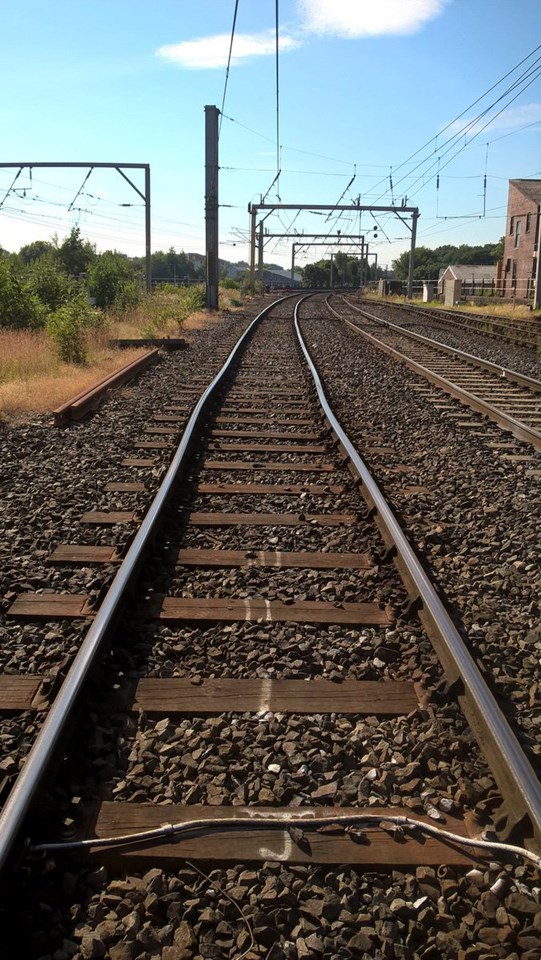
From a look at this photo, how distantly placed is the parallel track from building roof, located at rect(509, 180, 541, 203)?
53673mm

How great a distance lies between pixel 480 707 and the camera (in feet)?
9.32

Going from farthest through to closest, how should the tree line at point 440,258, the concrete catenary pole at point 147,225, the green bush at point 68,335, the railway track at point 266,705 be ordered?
the tree line at point 440,258, the concrete catenary pole at point 147,225, the green bush at point 68,335, the railway track at point 266,705

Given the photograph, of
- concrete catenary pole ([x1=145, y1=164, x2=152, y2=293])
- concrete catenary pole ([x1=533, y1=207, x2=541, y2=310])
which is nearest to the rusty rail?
concrete catenary pole ([x1=145, y1=164, x2=152, y2=293])

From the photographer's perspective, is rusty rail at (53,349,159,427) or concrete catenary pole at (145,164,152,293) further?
concrete catenary pole at (145,164,152,293)

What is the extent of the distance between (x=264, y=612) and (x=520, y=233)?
194 ft

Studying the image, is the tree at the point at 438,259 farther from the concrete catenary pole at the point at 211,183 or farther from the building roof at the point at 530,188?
the concrete catenary pole at the point at 211,183

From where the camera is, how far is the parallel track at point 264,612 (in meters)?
2.38

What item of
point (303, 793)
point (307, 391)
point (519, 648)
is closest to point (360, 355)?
point (307, 391)

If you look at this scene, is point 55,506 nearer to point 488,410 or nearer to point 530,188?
point 488,410

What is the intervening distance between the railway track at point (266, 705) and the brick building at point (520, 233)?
1994 inches

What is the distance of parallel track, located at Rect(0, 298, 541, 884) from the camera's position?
2379 mm

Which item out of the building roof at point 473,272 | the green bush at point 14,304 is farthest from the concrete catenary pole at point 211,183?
the building roof at point 473,272

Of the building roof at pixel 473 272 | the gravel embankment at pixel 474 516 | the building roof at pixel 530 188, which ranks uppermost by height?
the building roof at pixel 530 188

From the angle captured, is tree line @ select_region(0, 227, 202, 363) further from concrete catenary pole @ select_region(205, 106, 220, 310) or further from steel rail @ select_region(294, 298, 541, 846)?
steel rail @ select_region(294, 298, 541, 846)
